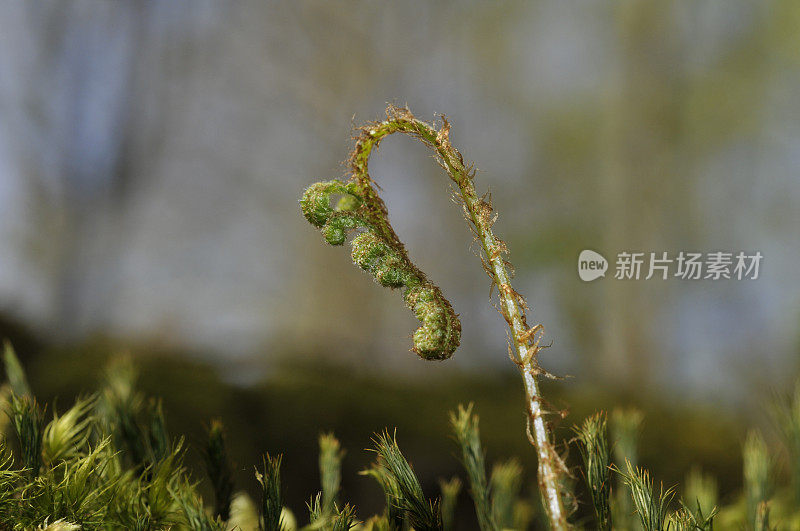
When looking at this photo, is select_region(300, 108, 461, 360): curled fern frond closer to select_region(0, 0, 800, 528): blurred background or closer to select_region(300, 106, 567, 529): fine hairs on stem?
select_region(300, 106, 567, 529): fine hairs on stem

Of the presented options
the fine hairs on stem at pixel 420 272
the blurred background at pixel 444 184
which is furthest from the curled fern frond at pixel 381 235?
the blurred background at pixel 444 184

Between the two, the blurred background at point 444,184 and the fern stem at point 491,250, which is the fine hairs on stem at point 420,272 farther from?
the blurred background at point 444,184

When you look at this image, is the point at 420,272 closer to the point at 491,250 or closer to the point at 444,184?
the point at 491,250

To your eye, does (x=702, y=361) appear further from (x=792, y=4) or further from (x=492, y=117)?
(x=792, y=4)


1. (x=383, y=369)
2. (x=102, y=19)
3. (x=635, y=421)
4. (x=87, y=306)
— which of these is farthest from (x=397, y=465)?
(x=102, y=19)

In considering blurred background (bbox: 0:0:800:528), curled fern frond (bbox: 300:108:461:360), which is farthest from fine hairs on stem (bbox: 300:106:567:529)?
blurred background (bbox: 0:0:800:528)

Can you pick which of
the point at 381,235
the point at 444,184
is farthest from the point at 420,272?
the point at 444,184

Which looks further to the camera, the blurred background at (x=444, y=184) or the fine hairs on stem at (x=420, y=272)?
the blurred background at (x=444, y=184)
